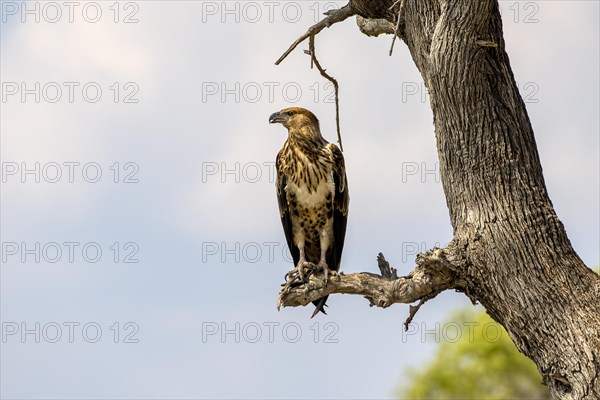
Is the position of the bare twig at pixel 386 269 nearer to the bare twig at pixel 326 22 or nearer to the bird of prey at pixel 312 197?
the bird of prey at pixel 312 197

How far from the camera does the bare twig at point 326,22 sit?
24.1ft

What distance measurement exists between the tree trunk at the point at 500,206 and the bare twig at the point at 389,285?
0.11m

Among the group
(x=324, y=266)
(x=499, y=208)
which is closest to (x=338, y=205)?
(x=324, y=266)

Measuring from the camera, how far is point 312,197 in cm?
777

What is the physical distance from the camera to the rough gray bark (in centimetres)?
605

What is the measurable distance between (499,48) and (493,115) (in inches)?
16.4

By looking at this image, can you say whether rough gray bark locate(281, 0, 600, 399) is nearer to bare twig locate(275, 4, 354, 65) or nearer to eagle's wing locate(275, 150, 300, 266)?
bare twig locate(275, 4, 354, 65)

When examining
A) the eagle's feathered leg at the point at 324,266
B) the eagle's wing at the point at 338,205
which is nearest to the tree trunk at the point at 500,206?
the eagle's feathered leg at the point at 324,266

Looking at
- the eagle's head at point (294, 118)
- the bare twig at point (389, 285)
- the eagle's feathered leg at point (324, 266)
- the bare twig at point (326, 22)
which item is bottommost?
the bare twig at point (389, 285)

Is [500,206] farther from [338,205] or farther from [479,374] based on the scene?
[479,374]

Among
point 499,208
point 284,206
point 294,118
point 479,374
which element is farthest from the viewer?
point 479,374

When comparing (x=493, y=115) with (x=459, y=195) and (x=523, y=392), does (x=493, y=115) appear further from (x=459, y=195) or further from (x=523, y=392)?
(x=523, y=392)

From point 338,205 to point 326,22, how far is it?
4.16ft

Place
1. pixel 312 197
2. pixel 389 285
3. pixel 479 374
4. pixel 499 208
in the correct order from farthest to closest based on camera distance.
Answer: pixel 479 374 < pixel 312 197 < pixel 389 285 < pixel 499 208
